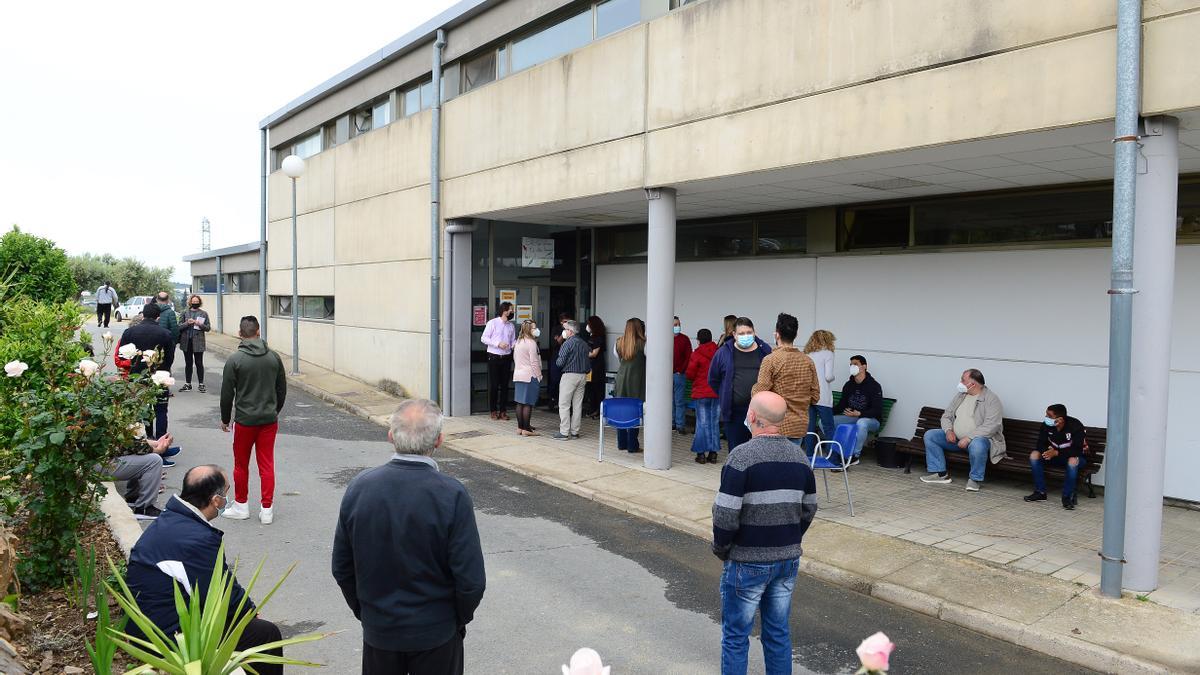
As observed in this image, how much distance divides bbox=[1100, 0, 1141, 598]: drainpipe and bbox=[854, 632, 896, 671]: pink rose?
5.03 metres

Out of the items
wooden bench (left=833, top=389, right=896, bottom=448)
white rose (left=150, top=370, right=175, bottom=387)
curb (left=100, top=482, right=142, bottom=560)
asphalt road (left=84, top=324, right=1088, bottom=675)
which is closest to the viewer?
asphalt road (left=84, top=324, right=1088, bottom=675)

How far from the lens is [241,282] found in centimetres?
2716

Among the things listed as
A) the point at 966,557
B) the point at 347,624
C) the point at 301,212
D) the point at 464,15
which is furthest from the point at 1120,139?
the point at 301,212

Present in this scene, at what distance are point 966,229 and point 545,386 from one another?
8223 mm

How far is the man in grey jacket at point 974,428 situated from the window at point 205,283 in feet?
90.3

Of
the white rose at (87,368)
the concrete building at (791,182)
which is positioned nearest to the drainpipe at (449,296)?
the concrete building at (791,182)

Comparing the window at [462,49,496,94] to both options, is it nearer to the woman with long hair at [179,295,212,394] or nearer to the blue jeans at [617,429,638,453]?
the blue jeans at [617,429,638,453]

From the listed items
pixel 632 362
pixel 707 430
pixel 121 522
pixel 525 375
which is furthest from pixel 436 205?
pixel 121 522

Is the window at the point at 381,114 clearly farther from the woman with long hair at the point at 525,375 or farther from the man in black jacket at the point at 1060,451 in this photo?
the man in black jacket at the point at 1060,451

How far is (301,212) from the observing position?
20453mm

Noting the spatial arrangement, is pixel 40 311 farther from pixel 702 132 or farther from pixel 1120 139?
pixel 1120 139

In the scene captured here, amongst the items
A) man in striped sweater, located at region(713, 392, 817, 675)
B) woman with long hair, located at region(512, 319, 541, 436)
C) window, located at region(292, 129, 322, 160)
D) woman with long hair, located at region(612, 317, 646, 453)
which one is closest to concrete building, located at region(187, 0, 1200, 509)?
woman with long hair, located at region(612, 317, 646, 453)

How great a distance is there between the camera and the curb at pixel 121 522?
600cm

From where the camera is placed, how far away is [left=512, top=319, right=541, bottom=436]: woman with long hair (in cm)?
1228
